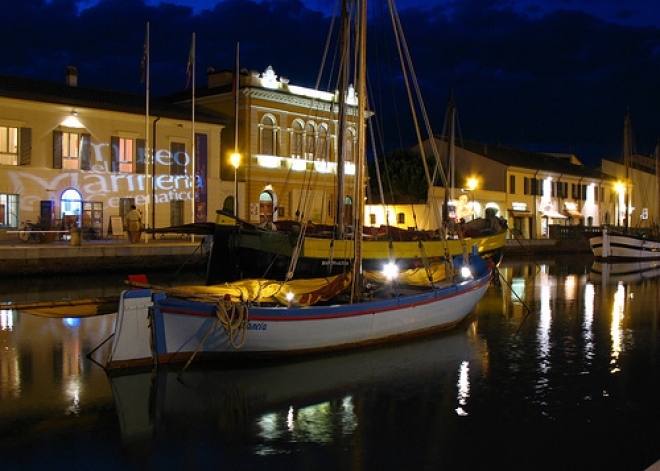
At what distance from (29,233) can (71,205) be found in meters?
4.09

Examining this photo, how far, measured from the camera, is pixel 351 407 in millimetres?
11586

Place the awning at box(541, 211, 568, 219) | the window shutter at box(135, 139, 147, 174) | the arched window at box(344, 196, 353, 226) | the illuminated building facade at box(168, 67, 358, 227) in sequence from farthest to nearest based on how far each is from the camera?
the awning at box(541, 211, 568, 219), the arched window at box(344, 196, 353, 226), the illuminated building facade at box(168, 67, 358, 227), the window shutter at box(135, 139, 147, 174)

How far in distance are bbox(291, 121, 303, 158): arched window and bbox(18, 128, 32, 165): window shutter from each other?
1569cm

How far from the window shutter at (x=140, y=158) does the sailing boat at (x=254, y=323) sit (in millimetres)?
24822

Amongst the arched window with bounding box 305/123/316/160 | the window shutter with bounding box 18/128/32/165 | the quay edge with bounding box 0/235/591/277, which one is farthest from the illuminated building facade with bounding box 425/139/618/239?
the window shutter with bounding box 18/128/32/165

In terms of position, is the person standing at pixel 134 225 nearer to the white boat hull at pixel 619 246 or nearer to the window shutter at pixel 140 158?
the window shutter at pixel 140 158

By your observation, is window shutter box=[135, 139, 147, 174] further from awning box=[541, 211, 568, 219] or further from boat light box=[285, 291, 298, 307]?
awning box=[541, 211, 568, 219]

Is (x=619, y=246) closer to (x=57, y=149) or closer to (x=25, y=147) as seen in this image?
(x=57, y=149)

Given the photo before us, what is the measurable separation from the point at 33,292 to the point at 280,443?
55.8 feet

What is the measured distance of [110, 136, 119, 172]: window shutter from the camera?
1496 inches

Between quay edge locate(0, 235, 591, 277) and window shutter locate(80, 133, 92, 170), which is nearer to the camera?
quay edge locate(0, 235, 591, 277)

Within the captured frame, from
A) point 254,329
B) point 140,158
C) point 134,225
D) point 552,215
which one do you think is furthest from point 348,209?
point 254,329

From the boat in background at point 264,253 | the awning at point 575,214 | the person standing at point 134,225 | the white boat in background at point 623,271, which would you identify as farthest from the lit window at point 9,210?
the awning at point 575,214

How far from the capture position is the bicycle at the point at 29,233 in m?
32.0
